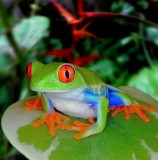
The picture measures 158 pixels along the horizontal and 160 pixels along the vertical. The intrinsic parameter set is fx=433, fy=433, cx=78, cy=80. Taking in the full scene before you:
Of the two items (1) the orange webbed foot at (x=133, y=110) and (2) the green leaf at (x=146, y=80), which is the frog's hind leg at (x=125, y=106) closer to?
(1) the orange webbed foot at (x=133, y=110)

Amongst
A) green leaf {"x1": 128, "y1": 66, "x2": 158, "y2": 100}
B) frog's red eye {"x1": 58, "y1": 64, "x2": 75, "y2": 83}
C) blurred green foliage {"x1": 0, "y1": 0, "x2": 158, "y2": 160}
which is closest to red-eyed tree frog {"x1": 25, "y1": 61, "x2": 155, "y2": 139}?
frog's red eye {"x1": 58, "y1": 64, "x2": 75, "y2": 83}

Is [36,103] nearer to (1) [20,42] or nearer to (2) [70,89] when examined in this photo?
(2) [70,89]

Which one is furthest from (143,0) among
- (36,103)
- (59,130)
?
(59,130)

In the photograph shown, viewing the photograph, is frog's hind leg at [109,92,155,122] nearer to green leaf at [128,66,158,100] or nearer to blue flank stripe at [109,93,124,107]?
blue flank stripe at [109,93,124,107]

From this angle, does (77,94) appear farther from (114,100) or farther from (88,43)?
(88,43)

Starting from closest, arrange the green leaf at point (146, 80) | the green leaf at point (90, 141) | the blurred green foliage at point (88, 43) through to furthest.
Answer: the green leaf at point (90, 141) → the blurred green foliage at point (88, 43) → the green leaf at point (146, 80)

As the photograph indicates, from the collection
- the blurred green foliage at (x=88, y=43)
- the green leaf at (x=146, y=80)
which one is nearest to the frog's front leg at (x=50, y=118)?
the blurred green foliage at (x=88, y=43)
